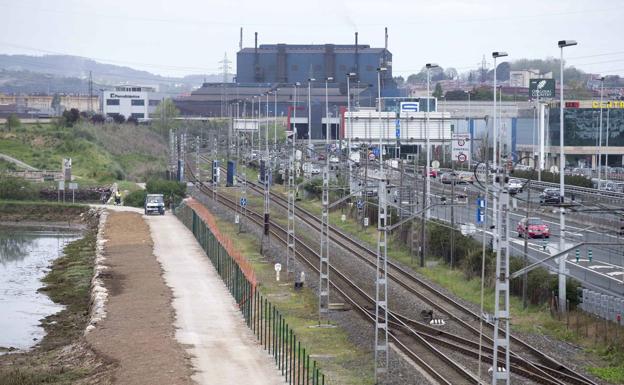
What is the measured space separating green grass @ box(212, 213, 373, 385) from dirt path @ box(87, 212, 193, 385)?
4.28m

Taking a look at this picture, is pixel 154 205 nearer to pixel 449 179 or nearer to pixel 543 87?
pixel 449 179

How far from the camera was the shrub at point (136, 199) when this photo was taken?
103 metres

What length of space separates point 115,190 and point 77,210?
8.26 metres

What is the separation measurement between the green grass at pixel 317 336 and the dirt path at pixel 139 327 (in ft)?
14.0

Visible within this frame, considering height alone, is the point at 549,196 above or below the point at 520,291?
above

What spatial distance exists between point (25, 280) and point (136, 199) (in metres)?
38.6

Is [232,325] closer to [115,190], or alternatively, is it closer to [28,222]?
[28,222]

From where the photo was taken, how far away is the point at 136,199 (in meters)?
104

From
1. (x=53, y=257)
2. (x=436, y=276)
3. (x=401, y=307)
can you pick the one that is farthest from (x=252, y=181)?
(x=401, y=307)

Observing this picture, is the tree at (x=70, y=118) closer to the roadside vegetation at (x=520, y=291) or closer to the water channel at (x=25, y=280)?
the water channel at (x=25, y=280)

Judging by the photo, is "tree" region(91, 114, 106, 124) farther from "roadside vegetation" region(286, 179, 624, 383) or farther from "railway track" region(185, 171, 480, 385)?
"railway track" region(185, 171, 480, 385)

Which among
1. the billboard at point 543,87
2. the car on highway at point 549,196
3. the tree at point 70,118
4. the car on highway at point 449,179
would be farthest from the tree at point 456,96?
the car on highway at point 549,196

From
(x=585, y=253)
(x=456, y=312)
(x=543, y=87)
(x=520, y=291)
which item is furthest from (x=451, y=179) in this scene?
(x=543, y=87)

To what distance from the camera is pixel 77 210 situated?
104 m
